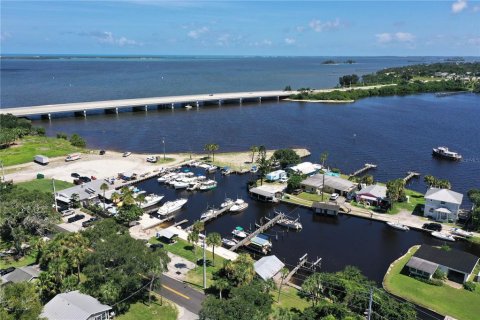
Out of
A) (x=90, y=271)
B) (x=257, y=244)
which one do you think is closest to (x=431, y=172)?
(x=257, y=244)

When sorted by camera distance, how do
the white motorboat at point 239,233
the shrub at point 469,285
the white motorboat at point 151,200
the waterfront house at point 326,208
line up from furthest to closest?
the white motorboat at point 151,200, the waterfront house at point 326,208, the white motorboat at point 239,233, the shrub at point 469,285

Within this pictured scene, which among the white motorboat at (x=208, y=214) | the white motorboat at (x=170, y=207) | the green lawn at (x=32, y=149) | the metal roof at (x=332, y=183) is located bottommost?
the white motorboat at (x=208, y=214)

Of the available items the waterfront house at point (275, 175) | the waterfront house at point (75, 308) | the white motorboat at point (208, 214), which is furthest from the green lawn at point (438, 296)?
the waterfront house at point (275, 175)

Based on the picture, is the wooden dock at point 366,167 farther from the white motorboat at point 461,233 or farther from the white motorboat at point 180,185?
the white motorboat at point 180,185

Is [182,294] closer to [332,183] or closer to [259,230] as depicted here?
[259,230]

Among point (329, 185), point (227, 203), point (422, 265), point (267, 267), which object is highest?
point (329, 185)

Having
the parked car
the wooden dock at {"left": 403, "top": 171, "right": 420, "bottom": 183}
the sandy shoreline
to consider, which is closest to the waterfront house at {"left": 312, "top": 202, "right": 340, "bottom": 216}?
the parked car

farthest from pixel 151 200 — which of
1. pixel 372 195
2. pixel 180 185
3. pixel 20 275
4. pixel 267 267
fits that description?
pixel 372 195

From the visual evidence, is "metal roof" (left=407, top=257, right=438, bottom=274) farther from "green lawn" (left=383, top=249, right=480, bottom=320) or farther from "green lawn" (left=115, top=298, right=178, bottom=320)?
"green lawn" (left=115, top=298, right=178, bottom=320)
